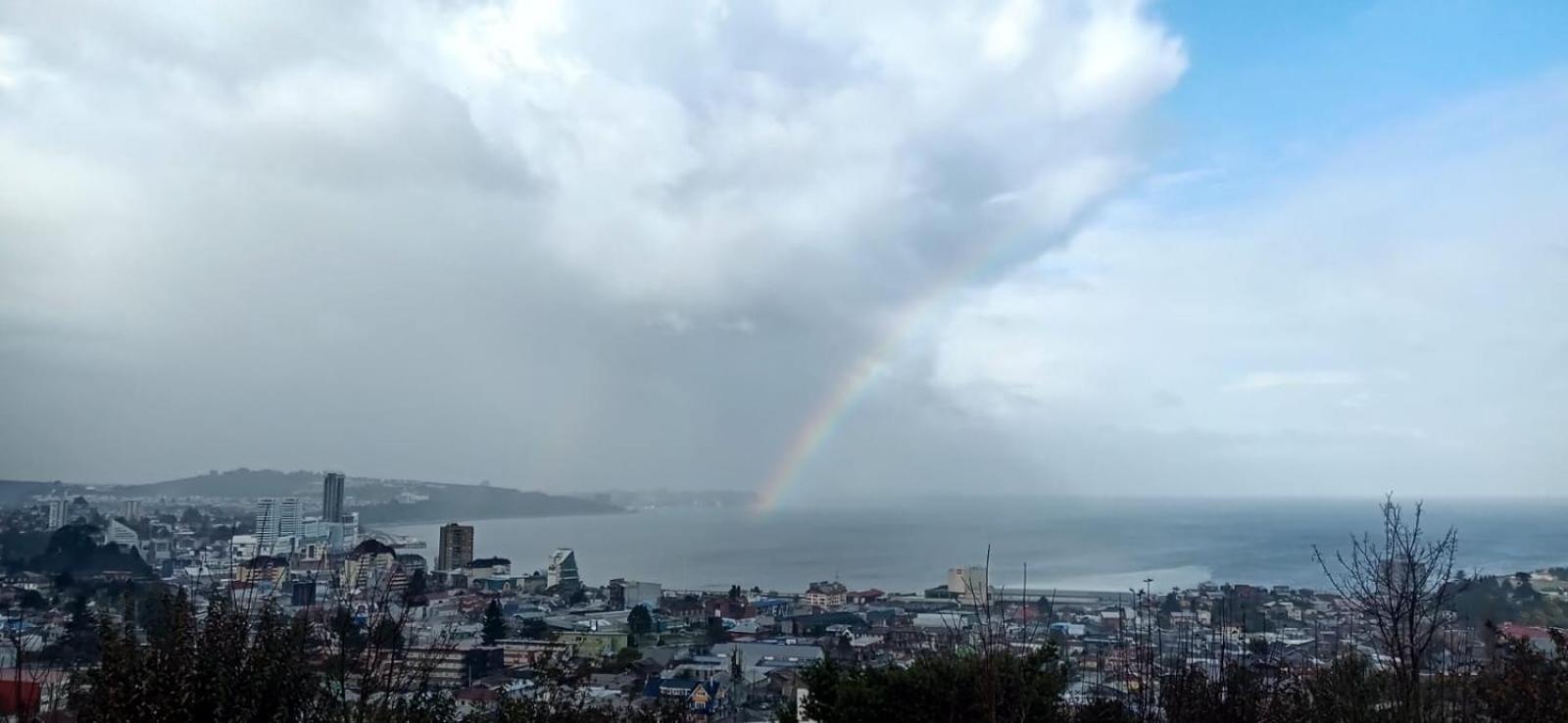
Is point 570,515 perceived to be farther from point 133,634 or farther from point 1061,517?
point 133,634

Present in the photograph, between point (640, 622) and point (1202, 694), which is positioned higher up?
Result: point (1202, 694)

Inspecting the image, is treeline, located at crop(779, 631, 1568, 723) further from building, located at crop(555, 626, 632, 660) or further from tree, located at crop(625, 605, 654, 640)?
tree, located at crop(625, 605, 654, 640)

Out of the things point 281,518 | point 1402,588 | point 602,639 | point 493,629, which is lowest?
point 602,639

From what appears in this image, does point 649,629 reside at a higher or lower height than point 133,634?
lower

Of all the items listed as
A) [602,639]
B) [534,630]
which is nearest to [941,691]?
[602,639]

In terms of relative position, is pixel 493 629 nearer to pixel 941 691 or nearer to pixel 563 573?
pixel 941 691

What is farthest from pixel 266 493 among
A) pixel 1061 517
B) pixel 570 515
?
pixel 1061 517

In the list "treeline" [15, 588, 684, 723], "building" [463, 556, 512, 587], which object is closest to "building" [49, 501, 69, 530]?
"building" [463, 556, 512, 587]
